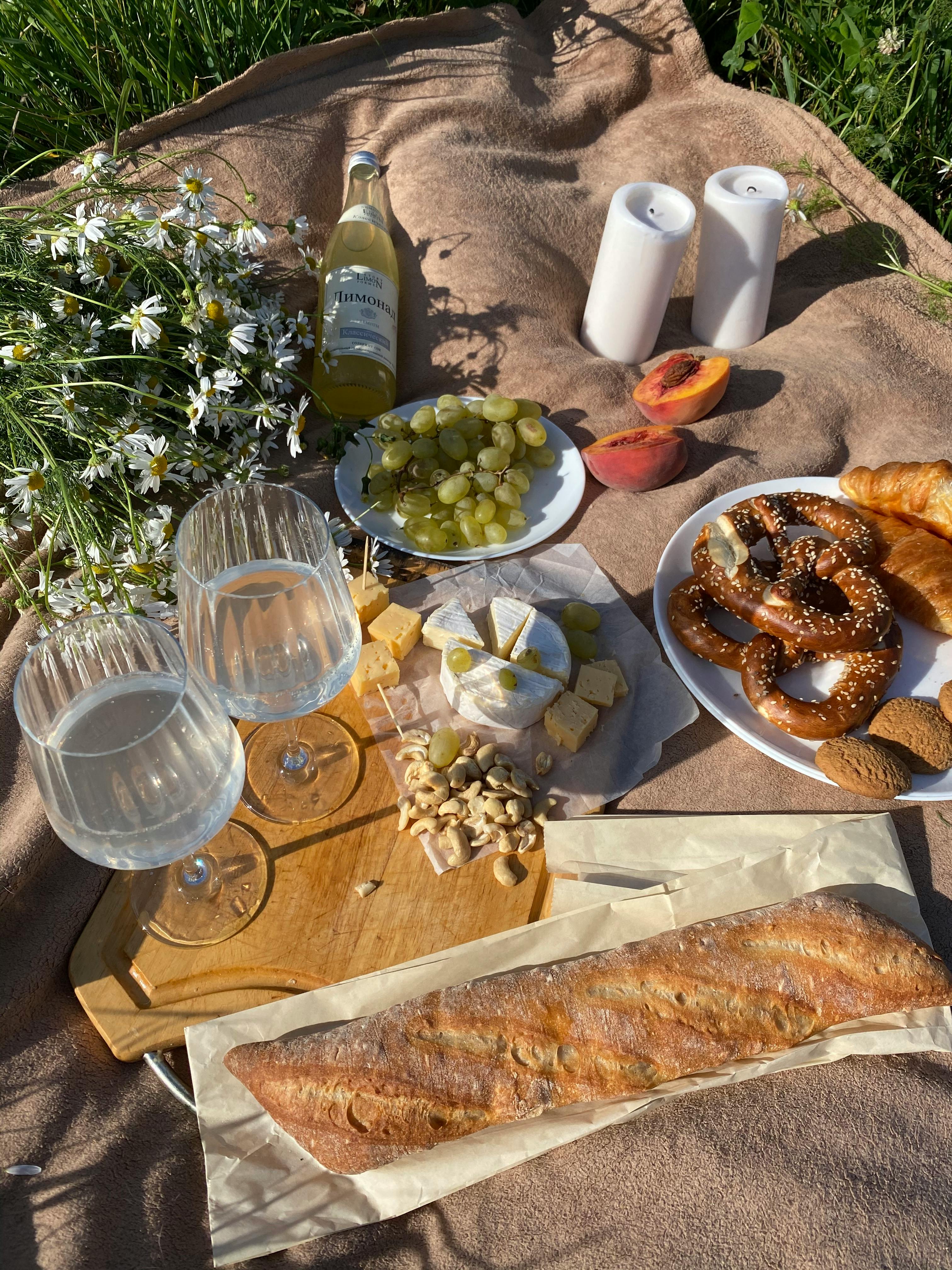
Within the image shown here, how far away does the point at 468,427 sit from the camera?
1.79 m

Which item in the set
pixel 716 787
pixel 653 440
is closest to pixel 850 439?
pixel 653 440

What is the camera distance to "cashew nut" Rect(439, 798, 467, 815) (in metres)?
1.39

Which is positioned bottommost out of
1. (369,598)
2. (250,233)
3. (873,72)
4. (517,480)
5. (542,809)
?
(542,809)

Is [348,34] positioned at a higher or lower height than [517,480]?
higher

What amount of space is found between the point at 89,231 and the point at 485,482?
78 cm

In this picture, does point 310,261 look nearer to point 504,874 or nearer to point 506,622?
point 506,622

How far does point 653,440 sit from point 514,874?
37.3 inches

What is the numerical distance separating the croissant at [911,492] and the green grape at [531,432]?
0.62 meters

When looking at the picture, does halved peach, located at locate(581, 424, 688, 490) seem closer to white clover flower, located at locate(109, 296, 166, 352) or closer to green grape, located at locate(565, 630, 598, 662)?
green grape, located at locate(565, 630, 598, 662)

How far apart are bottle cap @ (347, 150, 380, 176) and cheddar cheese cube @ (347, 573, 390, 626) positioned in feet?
3.62

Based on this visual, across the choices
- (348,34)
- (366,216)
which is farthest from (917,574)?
(348,34)

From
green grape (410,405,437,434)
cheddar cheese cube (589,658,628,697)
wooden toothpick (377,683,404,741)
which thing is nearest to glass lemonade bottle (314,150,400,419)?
green grape (410,405,437,434)

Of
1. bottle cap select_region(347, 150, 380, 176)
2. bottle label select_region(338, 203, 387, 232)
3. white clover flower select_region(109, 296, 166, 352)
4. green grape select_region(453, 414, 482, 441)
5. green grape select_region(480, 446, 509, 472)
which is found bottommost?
green grape select_region(480, 446, 509, 472)

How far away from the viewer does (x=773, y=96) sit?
101 inches
